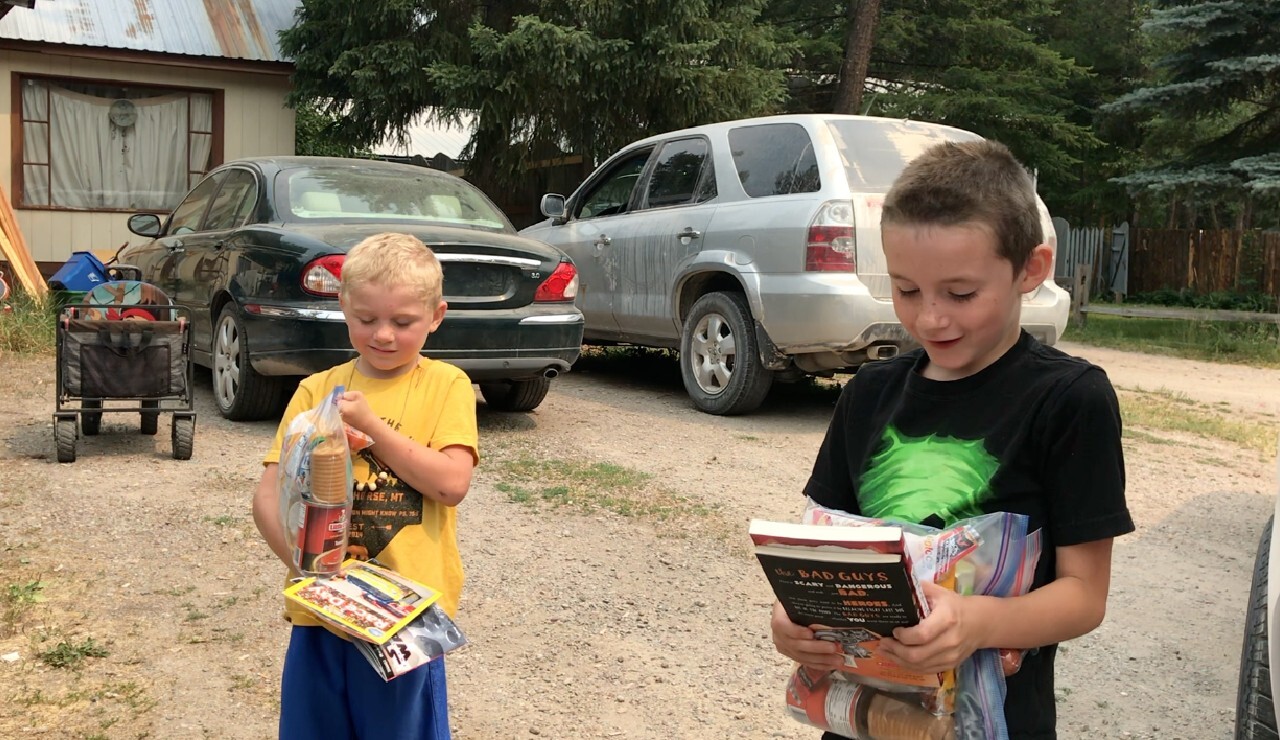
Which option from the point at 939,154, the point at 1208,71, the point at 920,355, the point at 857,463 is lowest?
the point at 857,463

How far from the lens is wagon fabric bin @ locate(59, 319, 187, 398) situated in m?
6.41

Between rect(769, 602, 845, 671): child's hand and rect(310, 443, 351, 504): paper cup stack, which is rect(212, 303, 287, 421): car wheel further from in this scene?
rect(769, 602, 845, 671): child's hand

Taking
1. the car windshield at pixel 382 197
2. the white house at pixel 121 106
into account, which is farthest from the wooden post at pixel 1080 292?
the car windshield at pixel 382 197

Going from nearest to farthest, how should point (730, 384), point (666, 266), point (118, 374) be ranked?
1. point (118, 374)
2. point (730, 384)
3. point (666, 266)

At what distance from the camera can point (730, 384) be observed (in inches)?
317

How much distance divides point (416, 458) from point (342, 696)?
477mm

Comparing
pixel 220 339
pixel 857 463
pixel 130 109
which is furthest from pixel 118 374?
pixel 130 109

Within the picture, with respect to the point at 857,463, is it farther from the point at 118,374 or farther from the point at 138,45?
the point at 138,45

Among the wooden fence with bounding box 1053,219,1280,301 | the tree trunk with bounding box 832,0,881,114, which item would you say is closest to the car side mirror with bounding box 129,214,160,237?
the wooden fence with bounding box 1053,219,1280,301

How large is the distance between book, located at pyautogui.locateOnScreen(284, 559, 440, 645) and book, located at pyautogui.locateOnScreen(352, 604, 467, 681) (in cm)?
2

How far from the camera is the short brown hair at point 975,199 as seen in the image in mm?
1742

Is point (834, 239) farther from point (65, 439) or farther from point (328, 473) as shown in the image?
point (328, 473)

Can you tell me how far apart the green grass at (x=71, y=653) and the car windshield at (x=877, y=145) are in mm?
5047

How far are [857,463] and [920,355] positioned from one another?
0.65 feet
